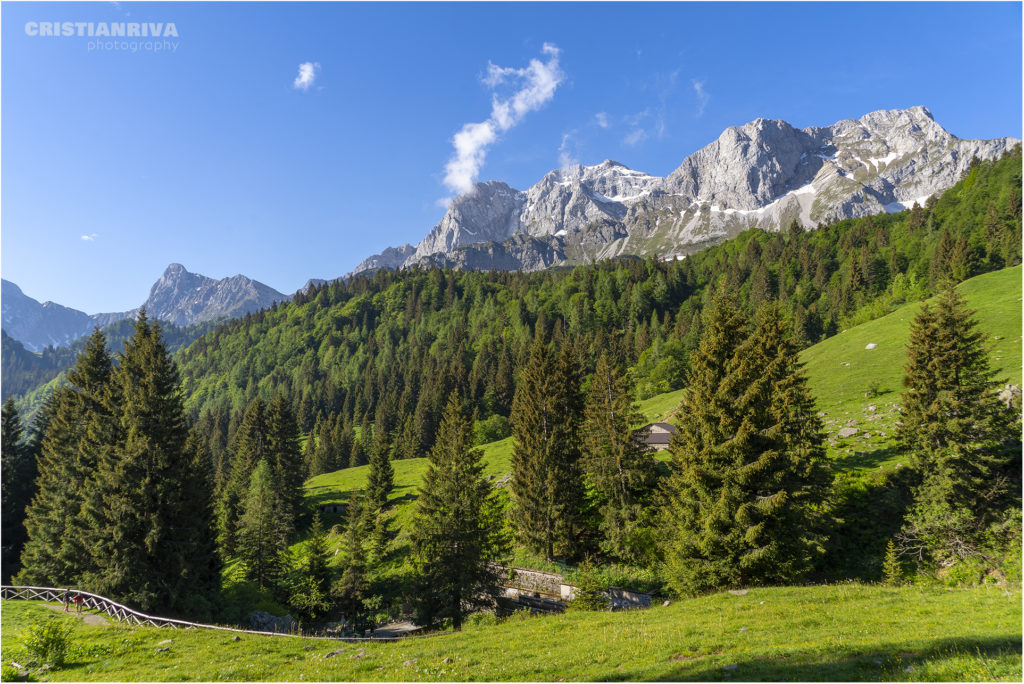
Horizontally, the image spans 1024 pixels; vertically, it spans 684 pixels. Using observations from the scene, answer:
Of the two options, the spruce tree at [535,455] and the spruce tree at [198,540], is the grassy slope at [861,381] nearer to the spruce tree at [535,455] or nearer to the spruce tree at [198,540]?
the spruce tree at [535,455]

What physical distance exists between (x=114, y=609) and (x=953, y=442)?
4581 cm

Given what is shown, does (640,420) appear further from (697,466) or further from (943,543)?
(943,543)

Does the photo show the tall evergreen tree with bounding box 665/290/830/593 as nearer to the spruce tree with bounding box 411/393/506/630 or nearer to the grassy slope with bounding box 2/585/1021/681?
the grassy slope with bounding box 2/585/1021/681

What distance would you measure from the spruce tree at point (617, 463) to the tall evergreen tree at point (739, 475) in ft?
20.5

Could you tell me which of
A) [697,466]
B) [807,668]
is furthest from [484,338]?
[807,668]

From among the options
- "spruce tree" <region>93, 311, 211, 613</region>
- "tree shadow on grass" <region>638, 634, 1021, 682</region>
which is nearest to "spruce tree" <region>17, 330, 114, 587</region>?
"spruce tree" <region>93, 311, 211, 613</region>

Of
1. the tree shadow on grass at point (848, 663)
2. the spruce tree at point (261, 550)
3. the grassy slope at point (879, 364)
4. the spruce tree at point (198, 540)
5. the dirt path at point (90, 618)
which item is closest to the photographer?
the tree shadow on grass at point (848, 663)

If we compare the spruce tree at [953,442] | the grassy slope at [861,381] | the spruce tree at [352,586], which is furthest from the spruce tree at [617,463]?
the spruce tree at [352,586]

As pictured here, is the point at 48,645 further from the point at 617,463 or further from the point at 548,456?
the point at 617,463

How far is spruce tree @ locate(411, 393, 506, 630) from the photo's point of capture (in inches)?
1130

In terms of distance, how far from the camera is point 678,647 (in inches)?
561

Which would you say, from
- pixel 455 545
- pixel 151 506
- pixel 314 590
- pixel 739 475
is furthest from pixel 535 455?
pixel 151 506

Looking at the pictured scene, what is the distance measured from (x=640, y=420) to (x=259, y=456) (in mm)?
63933

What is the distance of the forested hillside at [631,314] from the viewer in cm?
9888
